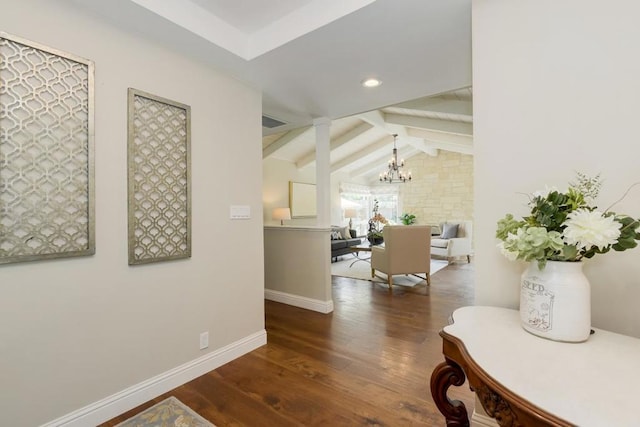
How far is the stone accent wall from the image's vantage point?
27.5 ft

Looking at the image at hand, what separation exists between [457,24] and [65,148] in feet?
7.53

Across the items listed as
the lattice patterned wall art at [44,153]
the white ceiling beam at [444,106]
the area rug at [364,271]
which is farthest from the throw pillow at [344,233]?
the lattice patterned wall art at [44,153]

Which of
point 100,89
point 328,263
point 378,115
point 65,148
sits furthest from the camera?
point 378,115

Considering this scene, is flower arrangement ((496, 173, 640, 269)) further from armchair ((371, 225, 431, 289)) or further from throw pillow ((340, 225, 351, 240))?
throw pillow ((340, 225, 351, 240))

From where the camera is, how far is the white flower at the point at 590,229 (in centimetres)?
90

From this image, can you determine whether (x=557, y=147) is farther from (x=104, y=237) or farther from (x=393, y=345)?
(x=104, y=237)

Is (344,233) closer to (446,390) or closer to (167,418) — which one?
(167,418)

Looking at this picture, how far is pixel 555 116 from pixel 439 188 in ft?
26.3

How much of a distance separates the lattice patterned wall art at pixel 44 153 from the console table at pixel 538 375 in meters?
1.89

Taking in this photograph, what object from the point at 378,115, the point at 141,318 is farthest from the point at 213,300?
the point at 378,115

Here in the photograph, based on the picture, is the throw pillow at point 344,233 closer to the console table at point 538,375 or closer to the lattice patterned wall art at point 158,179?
the lattice patterned wall art at point 158,179

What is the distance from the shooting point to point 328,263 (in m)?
3.35

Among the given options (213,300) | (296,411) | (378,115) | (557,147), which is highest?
(378,115)

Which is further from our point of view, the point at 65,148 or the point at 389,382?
the point at 389,382
